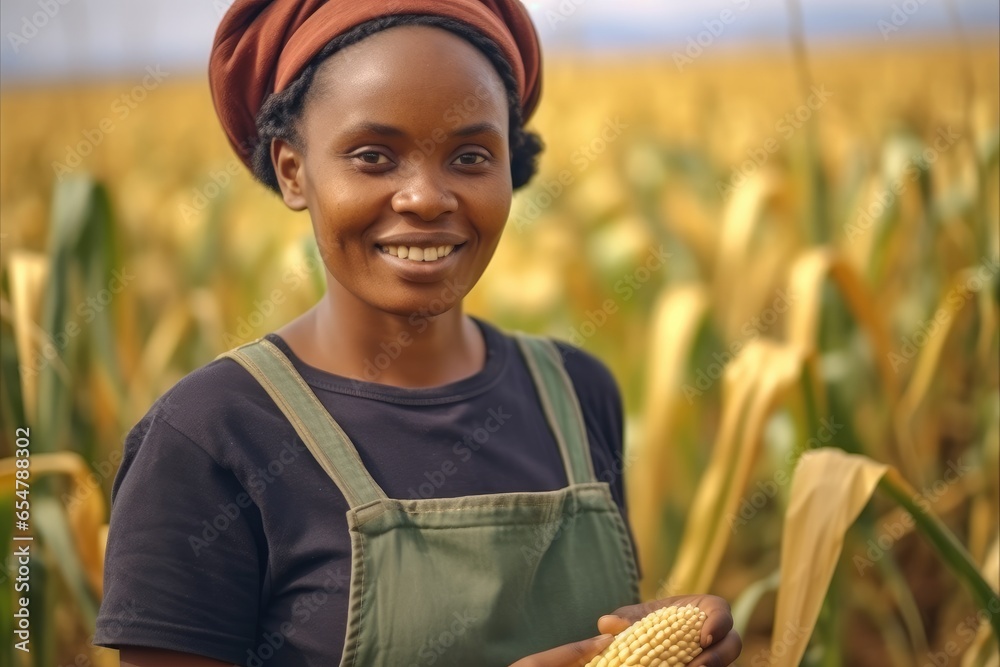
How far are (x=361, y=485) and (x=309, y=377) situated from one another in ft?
0.47

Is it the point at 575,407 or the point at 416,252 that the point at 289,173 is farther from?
the point at 575,407

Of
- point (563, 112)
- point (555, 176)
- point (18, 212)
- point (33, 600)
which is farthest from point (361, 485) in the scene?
point (563, 112)

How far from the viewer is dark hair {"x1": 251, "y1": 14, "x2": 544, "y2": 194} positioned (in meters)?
1.13

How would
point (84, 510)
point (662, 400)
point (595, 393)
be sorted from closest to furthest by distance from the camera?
1. point (595, 393)
2. point (84, 510)
3. point (662, 400)

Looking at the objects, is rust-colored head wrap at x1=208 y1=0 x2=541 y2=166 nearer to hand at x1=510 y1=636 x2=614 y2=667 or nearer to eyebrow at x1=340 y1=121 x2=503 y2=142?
eyebrow at x1=340 y1=121 x2=503 y2=142

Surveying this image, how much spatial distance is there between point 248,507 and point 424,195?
0.36 meters

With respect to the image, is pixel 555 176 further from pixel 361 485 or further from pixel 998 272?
pixel 361 485

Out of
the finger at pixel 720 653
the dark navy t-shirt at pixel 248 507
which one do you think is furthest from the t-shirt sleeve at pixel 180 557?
the finger at pixel 720 653

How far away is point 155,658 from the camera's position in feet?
3.47

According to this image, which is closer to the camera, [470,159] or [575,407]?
[470,159]

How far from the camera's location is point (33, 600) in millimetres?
1724

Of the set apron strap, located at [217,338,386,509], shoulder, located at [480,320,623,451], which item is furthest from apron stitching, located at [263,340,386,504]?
shoulder, located at [480,320,623,451]

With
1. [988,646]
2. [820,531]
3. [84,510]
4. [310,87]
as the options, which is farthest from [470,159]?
[988,646]

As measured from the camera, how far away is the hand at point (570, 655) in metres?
1.07
